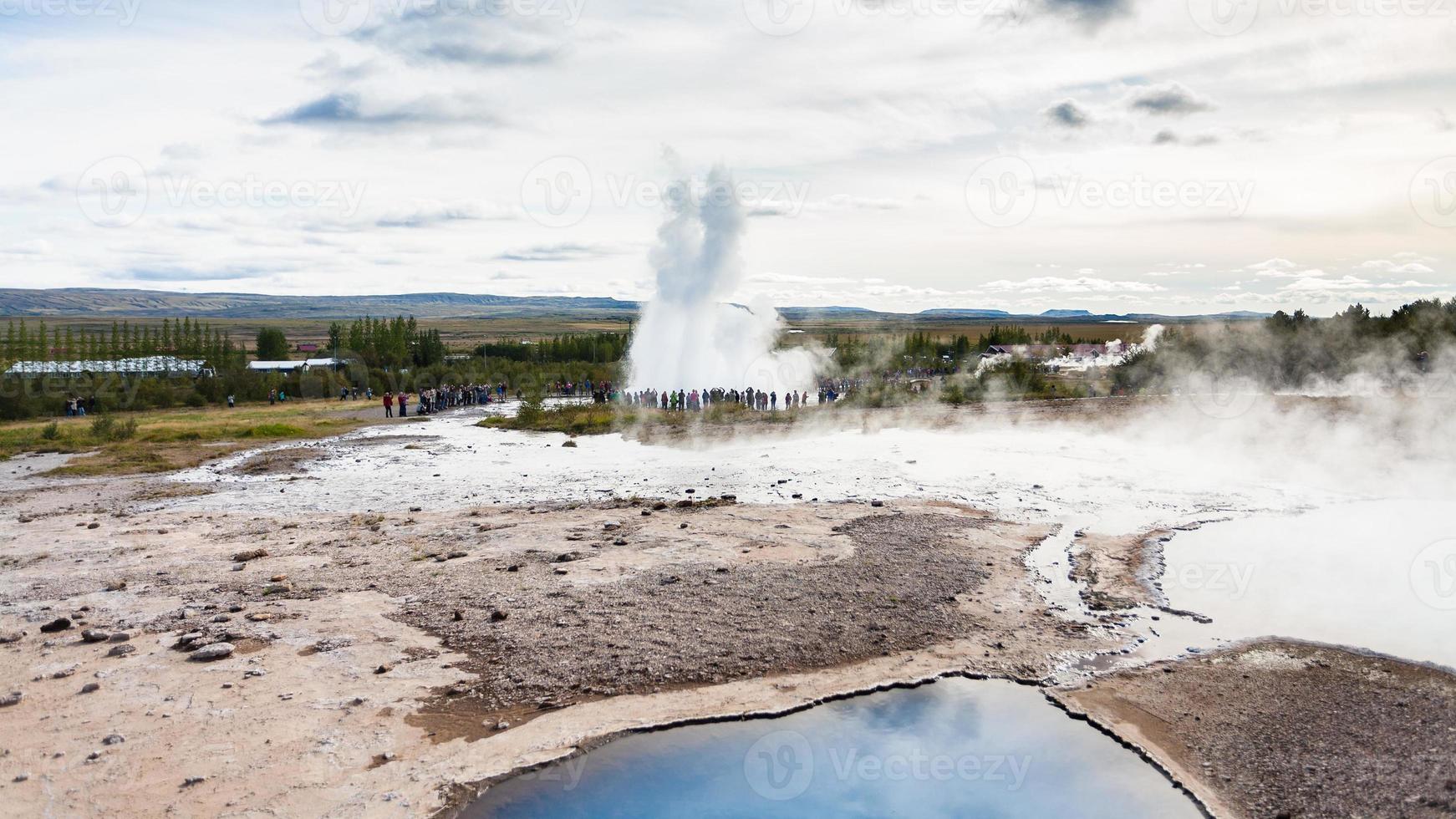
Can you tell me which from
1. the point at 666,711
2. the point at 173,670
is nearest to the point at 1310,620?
the point at 666,711

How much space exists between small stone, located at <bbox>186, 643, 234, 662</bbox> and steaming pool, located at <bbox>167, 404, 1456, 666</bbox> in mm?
8666

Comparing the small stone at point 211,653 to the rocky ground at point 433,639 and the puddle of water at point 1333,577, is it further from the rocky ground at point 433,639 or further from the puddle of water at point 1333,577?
the puddle of water at point 1333,577

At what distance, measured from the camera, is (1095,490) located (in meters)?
19.7

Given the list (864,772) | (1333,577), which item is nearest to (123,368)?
(864,772)

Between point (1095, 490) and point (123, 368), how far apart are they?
60473 millimetres

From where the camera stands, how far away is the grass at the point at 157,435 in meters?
26.0

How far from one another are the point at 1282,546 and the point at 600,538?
1077 centimetres

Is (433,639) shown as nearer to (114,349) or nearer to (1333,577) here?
(1333,577)

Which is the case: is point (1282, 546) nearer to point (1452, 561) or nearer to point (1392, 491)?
point (1452, 561)

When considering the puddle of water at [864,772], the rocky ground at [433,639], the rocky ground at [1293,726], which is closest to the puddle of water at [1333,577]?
the rocky ground at [1293,726]

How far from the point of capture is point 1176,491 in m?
19.3

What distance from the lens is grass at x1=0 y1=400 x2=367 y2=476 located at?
26.0 m

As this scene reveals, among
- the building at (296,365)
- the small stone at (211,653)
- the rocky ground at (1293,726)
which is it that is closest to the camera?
the rocky ground at (1293,726)

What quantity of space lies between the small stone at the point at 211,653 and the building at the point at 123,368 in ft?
153
